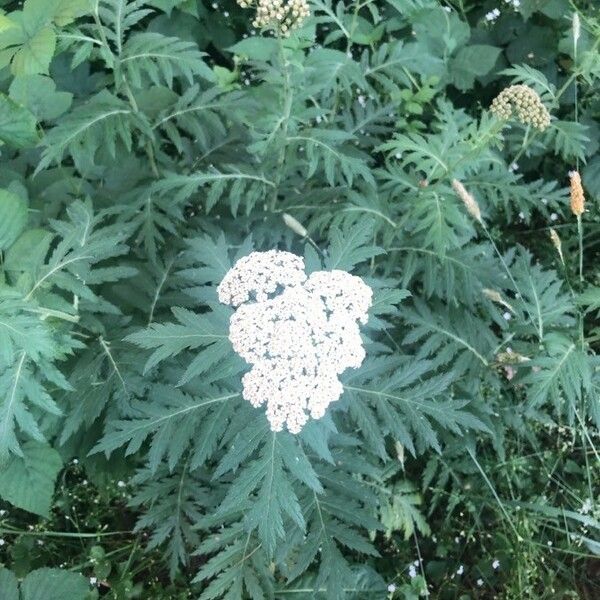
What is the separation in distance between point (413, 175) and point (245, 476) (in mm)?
1396

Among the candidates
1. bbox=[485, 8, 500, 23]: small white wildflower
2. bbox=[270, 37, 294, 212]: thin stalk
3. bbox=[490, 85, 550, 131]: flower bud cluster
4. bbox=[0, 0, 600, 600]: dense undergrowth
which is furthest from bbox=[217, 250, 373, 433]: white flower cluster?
bbox=[485, 8, 500, 23]: small white wildflower

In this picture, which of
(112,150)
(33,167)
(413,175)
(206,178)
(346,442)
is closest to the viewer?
(346,442)

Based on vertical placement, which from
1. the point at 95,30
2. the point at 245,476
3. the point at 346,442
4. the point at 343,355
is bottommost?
the point at 346,442

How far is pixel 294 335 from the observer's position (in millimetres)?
1711

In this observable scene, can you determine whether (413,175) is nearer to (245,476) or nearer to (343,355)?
(343,355)

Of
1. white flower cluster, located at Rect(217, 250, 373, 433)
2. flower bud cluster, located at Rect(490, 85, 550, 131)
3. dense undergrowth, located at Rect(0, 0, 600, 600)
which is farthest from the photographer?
flower bud cluster, located at Rect(490, 85, 550, 131)

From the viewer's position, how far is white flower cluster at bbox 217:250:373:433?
1.68 meters

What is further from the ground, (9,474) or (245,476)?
(245,476)

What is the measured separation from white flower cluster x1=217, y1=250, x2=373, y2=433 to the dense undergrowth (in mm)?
116

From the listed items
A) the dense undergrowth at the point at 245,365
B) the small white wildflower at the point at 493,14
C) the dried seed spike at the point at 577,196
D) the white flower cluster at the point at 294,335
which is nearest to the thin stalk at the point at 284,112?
the dense undergrowth at the point at 245,365

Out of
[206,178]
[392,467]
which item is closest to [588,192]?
[392,467]

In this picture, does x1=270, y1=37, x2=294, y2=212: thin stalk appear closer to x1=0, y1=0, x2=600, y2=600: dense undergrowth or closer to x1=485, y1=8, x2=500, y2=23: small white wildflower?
x1=0, y1=0, x2=600, y2=600: dense undergrowth

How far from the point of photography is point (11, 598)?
238cm

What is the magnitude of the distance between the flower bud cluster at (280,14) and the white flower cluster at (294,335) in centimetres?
75
